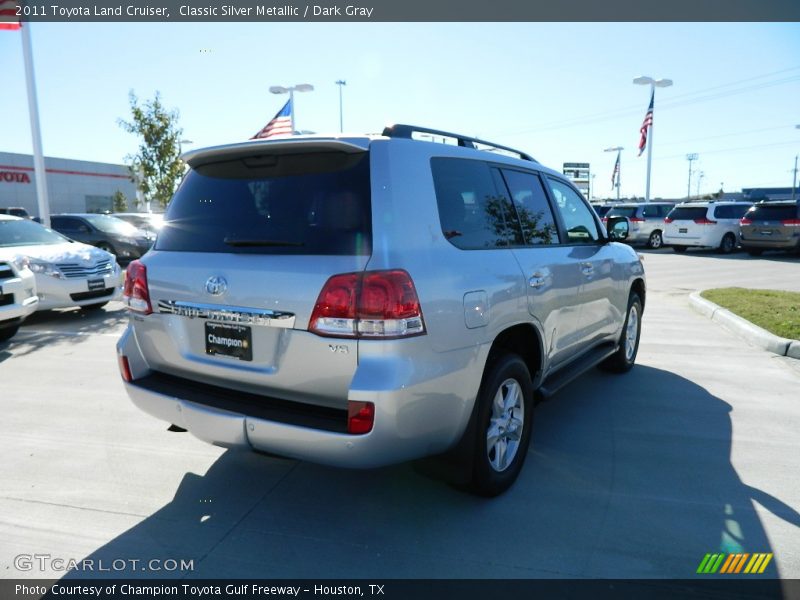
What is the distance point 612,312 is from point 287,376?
131 inches

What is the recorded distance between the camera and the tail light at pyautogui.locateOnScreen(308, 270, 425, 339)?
2.46 m

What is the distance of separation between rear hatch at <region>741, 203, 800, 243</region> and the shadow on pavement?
17798mm

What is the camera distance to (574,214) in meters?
4.55

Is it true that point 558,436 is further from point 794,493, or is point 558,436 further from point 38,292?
point 38,292

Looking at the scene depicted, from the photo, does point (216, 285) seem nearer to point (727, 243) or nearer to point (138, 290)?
point (138, 290)

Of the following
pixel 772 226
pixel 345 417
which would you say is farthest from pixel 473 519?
pixel 772 226

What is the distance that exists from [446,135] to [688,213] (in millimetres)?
20021

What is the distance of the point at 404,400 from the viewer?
2.47 m

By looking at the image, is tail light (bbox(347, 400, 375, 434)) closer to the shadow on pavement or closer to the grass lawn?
the shadow on pavement

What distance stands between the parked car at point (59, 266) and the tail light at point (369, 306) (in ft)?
22.9

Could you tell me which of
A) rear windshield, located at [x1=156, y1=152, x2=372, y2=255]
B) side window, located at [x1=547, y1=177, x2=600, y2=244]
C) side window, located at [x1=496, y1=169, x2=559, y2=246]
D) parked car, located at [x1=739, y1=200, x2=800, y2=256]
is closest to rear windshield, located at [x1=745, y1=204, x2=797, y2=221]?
parked car, located at [x1=739, y1=200, x2=800, y2=256]

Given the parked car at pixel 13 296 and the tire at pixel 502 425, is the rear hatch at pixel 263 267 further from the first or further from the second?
the parked car at pixel 13 296

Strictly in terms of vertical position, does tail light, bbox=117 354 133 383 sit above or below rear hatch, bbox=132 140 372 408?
below

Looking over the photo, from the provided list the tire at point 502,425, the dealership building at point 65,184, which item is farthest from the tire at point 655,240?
the dealership building at point 65,184
